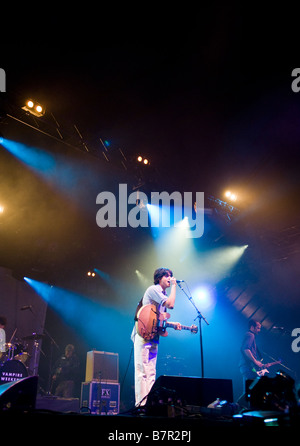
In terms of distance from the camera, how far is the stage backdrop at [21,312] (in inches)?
369

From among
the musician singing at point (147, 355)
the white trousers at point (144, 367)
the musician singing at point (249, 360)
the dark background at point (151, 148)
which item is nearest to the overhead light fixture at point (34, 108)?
the dark background at point (151, 148)

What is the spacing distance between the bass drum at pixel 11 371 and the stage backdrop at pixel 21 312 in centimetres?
175

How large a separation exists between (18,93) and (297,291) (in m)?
9.94

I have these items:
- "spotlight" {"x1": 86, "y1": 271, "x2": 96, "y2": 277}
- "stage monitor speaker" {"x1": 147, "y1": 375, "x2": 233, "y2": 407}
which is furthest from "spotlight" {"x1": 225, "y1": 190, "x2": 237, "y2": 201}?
"stage monitor speaker" {"x1": 147, "y1": 375, "x2": 233, "y2": 407}

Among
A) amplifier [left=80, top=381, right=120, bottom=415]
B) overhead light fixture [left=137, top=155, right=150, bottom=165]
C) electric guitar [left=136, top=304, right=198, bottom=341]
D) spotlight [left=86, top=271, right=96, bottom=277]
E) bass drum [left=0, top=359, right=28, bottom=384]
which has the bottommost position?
amplifier [left=80, top=381, right=120, bottom=415]

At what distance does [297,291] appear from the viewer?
34.8 ft

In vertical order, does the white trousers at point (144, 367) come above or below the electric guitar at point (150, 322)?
below

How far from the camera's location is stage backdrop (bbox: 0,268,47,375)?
369 inches

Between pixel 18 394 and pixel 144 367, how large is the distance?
2373 mm

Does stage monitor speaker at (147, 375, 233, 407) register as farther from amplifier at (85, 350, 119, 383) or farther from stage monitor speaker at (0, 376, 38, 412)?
amplifier at (85, 350, 119, 383)

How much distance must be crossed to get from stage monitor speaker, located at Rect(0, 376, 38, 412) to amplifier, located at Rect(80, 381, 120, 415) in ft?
16.1

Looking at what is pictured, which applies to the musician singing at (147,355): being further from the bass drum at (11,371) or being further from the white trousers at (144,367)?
the bass drum at (11,371)

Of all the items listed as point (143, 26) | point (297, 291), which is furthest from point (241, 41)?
point (297, 291)

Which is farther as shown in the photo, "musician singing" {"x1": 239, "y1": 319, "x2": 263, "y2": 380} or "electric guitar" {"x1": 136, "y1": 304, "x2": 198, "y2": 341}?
"musician singing" {"x1": 239, "y1": 319, "x2": 263, "y2": 380}
